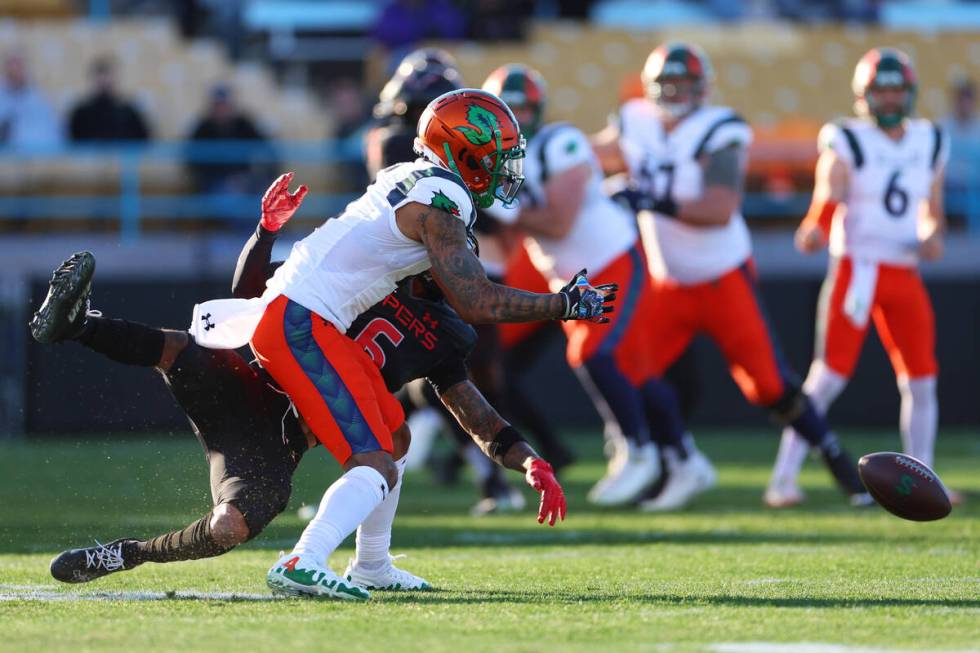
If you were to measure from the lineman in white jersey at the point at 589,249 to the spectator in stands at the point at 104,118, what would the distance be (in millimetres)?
6268

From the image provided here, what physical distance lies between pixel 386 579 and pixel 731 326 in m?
3.33

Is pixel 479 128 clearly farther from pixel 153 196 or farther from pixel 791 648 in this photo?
pixel 153 196

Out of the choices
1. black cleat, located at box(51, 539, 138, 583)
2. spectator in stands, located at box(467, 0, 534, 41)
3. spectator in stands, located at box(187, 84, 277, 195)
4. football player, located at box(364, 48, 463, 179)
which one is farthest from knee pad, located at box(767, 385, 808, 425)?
spectator in stands, located at box(467, 0, 534, 41)

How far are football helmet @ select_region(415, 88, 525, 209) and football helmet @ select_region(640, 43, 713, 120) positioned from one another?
10.9 feet

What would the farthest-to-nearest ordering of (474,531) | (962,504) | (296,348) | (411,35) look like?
1. (411,35)
2. (962,504)
3. (474,531)
4. (296,348)

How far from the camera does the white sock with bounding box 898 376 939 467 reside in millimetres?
7824

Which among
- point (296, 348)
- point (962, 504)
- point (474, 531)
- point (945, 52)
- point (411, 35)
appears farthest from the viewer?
point (945, 52)

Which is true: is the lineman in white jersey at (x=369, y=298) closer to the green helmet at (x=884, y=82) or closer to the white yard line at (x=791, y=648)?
the white yard line at (x=791, y=648)

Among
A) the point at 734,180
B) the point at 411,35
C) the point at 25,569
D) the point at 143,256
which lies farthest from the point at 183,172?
the point at 25,569

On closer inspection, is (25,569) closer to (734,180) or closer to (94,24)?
(734,180)

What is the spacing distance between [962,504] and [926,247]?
1.19 meters

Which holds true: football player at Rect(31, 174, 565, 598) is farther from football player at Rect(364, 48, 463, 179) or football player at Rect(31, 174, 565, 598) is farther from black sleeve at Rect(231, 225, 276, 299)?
football player at Rect(364, 48, 463, 179)

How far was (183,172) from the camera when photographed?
13.4 meters

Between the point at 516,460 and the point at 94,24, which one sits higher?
the point at 94,24
